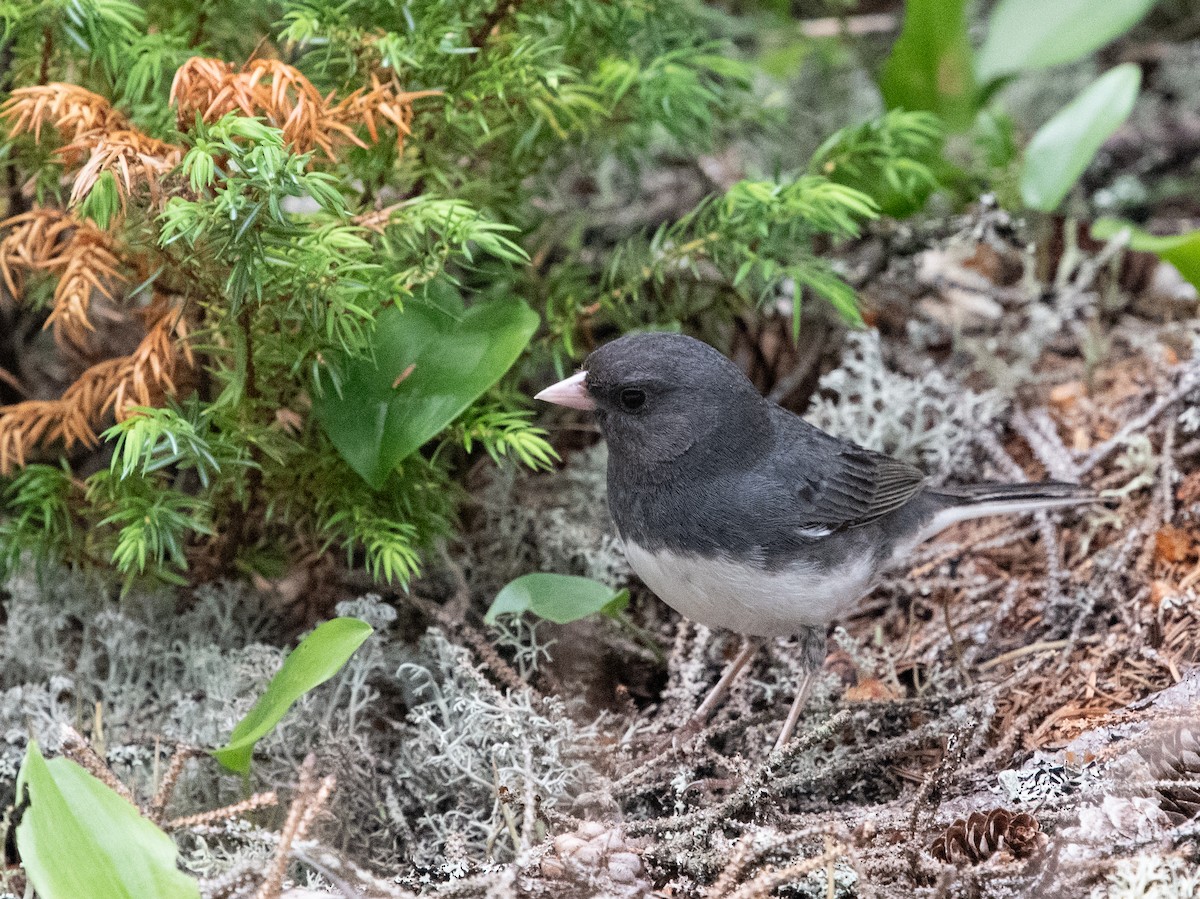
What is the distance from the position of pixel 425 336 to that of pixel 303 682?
0.71m

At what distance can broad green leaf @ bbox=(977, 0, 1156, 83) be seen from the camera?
308cm

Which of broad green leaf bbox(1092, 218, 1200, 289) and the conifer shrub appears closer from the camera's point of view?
the conifer shrub

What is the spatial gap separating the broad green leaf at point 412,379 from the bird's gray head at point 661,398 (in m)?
0.14

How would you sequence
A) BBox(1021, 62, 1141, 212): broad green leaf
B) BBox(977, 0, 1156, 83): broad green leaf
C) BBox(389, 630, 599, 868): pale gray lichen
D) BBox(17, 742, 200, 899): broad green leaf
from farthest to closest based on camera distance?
BBox(977, 0, 1156, 83): broad green leaf
BBox(1021, 62, 1141, 212): broad green leaf
BBox(389, 630, 599, 868): pale gray lichen
BBox(17, 742, 200, 899): broad green leaf

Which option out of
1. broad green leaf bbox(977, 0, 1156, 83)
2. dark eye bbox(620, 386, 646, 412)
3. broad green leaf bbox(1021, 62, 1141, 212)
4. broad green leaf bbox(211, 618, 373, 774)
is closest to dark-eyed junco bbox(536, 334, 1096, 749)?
dark eye bbox(620, 386, 646, 412)

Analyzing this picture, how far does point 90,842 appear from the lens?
1493 mm

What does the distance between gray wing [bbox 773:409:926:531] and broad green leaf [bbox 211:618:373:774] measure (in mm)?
864

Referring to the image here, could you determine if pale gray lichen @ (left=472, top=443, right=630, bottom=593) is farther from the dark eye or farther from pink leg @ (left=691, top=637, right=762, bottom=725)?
the dark eye

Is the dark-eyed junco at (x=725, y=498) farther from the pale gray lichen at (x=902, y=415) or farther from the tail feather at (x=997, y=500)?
the pale gray lichen at (x=902, y=415)

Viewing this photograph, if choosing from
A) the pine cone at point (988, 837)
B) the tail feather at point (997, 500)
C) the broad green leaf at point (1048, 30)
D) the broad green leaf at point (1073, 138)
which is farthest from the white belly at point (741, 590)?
the broad green leaf at point (1048, 30)

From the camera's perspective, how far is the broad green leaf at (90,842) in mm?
1473

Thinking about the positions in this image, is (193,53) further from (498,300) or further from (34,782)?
(34,782)

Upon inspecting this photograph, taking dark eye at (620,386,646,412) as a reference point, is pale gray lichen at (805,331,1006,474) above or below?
below

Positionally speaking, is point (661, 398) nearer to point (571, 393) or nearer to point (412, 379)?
point (571, 393)
